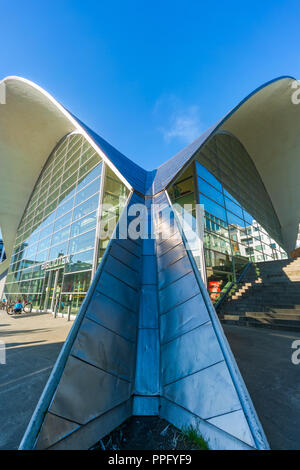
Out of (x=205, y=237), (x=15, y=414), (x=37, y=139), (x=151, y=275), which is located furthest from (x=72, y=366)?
(x=37, y=139)

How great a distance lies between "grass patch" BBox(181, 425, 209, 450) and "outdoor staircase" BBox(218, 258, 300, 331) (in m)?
6.19

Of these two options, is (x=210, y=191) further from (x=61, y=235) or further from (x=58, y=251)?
(x=58, y=251)

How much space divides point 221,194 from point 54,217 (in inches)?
557

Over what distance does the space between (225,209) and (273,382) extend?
37.4ft

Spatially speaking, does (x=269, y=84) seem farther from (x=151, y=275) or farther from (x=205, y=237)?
(x=151, y=275)

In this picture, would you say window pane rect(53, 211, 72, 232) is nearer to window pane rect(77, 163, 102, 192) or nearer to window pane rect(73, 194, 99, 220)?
window pane rect(73, 194, 99, 220)

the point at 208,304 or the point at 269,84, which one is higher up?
the point at 269,84

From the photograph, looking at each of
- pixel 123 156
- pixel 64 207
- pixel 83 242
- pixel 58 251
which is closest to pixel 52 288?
pixel 58 251

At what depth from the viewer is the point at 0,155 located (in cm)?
2103

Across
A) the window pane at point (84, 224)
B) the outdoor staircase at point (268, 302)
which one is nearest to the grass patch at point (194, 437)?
the outdoor staircase at point (268, 302)

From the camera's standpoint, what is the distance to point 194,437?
1.80m

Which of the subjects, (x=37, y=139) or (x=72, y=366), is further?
(x=37, y=139)

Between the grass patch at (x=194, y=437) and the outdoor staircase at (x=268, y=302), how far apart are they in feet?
20.3

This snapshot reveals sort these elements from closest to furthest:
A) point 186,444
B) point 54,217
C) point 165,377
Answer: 1. point 186,444
2. point 165,377
3. point 54,217
